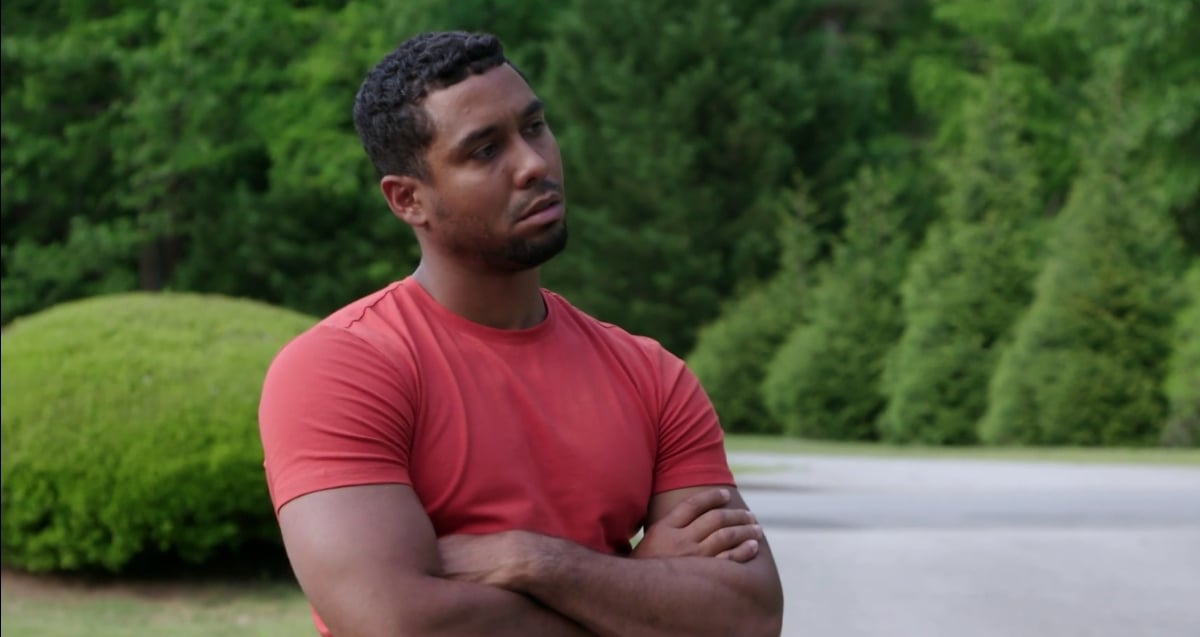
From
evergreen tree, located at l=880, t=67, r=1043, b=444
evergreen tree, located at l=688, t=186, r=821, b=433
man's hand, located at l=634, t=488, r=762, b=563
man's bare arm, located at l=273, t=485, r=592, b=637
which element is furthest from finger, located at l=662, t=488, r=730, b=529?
evergreen tree, located at l=688, t=186, r=821, b=433

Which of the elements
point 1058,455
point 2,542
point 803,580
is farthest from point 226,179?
point 803,580

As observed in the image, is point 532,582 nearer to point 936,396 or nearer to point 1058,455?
point 1058,455

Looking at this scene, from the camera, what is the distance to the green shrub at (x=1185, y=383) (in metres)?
17.8

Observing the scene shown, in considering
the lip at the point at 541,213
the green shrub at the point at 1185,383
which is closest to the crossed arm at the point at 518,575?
the lip at the point at 541,213

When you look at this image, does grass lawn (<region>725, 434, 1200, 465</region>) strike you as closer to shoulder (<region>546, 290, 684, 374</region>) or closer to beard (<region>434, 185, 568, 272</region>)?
shoulder (<region>546, 290, 684, 374</region>)

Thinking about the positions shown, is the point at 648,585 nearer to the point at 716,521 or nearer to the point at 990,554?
the point at 716,521

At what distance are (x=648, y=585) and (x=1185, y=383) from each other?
1629 centimetres

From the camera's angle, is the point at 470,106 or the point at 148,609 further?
the point at 148,609

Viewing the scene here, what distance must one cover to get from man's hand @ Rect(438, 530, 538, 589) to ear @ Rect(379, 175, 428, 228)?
20.4 inches

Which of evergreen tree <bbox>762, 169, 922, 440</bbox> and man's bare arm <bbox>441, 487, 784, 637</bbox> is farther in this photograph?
evergreen tree <bbox>762, 169, 922, 440</bbox>

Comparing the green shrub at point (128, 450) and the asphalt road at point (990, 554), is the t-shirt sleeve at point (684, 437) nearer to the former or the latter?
the asphalt road at point (990, 554)

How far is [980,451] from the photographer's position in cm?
1772

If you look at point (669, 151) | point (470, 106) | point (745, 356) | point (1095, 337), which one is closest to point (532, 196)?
point (470, 106)

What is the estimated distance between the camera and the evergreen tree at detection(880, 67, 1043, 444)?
789 inches
